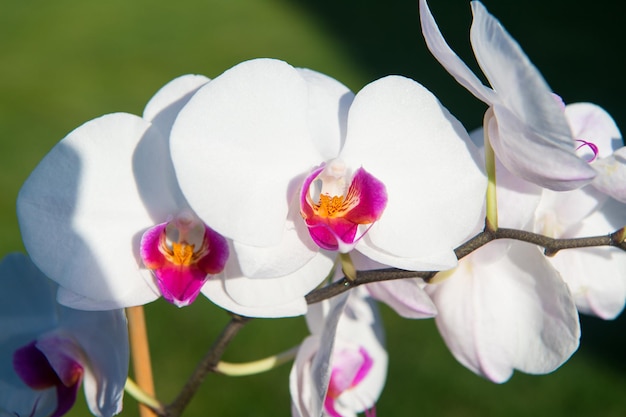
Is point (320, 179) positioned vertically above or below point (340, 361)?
above

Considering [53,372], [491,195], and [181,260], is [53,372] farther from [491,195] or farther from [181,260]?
[491,195]

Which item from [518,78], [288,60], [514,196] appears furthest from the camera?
[288,60]

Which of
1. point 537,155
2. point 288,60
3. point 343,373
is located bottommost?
point 288,60

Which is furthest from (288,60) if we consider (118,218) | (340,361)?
(118,218)

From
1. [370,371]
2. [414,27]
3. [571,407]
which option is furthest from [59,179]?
[414,27]

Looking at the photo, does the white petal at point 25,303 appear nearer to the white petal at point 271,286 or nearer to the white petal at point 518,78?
the white petal at point 271,286

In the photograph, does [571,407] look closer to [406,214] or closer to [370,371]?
[370,371]
